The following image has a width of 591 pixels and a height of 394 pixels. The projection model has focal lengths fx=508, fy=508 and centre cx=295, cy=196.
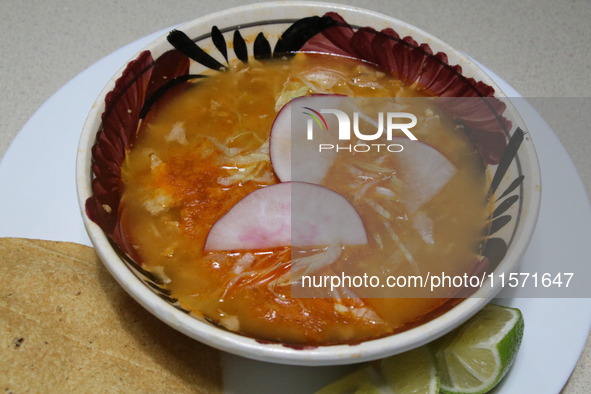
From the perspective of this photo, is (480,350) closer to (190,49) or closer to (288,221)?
(288,221)

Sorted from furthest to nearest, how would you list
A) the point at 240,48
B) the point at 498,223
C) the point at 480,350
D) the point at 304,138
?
the point at 240,48 < the point at 304,138 < the point at 498,223 < the point at 480,350

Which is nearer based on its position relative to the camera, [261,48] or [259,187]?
[259,187]

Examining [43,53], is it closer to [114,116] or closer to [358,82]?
[114,116]

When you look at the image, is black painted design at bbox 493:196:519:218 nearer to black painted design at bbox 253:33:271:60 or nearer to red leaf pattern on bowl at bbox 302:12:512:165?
red leaf pattern on bowl at bbox 302:12:512:165

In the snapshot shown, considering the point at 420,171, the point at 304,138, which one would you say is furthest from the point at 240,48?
the point at 420,171

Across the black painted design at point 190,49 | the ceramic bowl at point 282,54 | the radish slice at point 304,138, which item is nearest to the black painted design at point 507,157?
the ceramic bowl at point 282,54

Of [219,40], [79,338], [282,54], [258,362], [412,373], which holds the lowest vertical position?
[79,338]

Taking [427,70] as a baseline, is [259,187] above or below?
below
